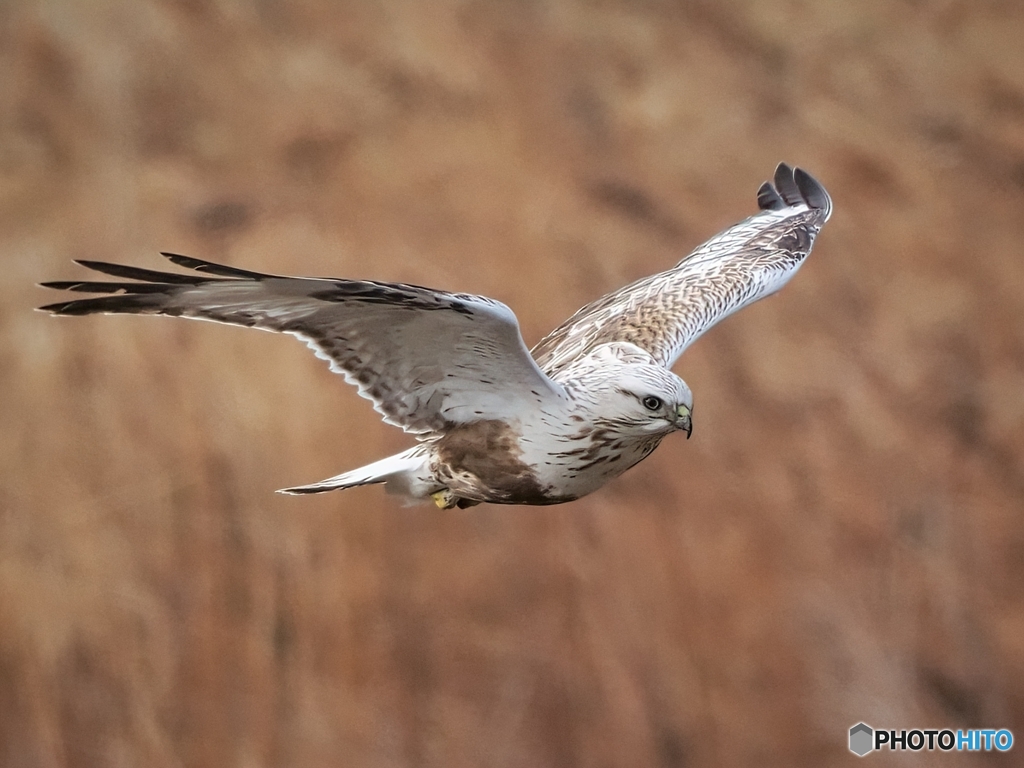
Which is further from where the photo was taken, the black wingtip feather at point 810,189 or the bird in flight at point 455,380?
the black wingtip feather at point 810,189

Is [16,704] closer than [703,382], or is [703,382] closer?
[16,704]

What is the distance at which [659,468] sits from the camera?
4352 millimetres

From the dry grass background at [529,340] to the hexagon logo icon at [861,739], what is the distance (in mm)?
39

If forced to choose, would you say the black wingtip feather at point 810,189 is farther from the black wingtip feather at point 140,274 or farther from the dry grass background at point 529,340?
the black wingtip feather at point 140,274

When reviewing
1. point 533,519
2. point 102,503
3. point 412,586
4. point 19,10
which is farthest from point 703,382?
point 19,10

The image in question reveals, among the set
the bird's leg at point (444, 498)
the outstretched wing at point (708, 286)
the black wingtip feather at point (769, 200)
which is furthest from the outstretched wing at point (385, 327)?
the black wingtip feather at point (769, 200)

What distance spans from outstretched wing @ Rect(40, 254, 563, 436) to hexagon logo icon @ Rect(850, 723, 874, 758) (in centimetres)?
286

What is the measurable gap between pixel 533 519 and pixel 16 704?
2005 mm

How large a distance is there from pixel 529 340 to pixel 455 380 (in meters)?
2.11

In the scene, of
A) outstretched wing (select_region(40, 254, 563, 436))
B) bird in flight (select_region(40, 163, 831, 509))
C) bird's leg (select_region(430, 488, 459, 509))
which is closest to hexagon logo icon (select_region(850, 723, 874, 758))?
bird in flight (select_region(40, 163, 831, 509))

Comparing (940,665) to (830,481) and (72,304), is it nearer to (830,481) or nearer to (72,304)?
(830,481)

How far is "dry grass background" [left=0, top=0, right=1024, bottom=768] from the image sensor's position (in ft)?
13.7

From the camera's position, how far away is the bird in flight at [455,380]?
167cm

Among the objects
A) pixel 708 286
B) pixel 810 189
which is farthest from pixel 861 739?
pixel 708 286
